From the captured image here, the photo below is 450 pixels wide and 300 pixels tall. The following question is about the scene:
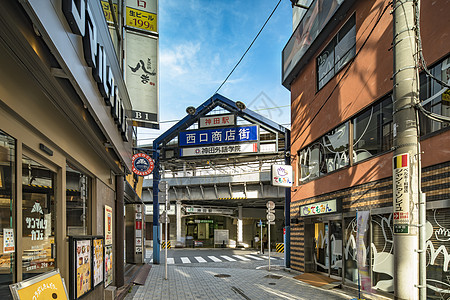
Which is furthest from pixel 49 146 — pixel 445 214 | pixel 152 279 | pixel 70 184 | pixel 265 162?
pixel 265 162

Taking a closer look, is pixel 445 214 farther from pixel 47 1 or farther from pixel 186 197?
pixel 186 197

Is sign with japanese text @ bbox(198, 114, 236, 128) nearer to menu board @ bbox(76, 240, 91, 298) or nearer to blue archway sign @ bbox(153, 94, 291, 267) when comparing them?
blue archway sign @ bbox(153, 94, 291, 267)

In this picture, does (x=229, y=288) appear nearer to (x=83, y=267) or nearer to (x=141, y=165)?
(x=83, y=267)

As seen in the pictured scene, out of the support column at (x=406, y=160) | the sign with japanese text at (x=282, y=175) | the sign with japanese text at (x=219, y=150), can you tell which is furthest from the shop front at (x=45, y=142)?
the sign with japanese text at (x=219, y=150)

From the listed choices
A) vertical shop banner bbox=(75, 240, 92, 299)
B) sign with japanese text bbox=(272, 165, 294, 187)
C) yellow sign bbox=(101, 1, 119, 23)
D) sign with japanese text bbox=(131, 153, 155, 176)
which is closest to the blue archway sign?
sign with japanese text bbox=(272, 165, 294, 187)

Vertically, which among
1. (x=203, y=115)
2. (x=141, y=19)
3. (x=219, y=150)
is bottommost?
(x=219, y=150)

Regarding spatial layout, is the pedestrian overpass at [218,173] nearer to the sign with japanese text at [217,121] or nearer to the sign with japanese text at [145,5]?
the sign with japanese text at [217,121]

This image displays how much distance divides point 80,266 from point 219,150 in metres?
12.1

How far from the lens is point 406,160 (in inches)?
156

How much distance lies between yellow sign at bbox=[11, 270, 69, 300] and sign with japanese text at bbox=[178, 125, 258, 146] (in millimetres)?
13308

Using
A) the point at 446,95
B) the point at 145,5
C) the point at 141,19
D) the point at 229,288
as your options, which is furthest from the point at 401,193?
the point at 145,5

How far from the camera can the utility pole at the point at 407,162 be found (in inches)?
153

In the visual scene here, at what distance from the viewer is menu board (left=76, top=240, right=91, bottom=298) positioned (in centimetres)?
553

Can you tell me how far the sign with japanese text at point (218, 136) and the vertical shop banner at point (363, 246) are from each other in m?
8.44
